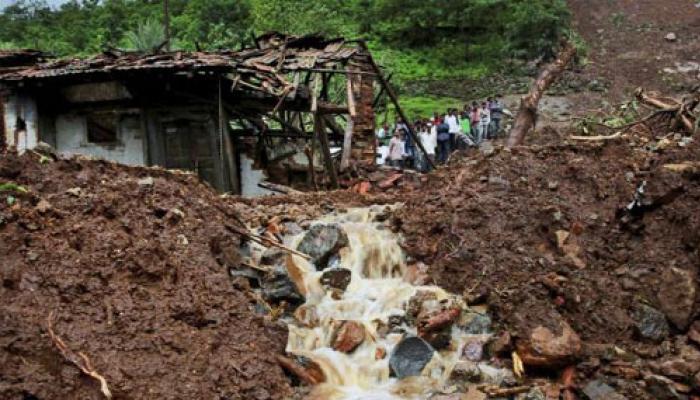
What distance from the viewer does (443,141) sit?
16.9 metres

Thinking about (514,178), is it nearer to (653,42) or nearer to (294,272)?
(294,272)

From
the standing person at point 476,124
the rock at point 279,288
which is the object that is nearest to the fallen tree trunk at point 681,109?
the rock at point 279,288

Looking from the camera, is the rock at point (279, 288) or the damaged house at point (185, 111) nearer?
the rock at point (279, 288)

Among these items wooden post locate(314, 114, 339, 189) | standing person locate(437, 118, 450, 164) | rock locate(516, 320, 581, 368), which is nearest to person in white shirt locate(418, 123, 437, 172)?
standing person locate(437, 118, 450, 164)

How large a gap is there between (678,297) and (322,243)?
4179mm

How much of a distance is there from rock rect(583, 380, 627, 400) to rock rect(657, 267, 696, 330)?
1.18 meters

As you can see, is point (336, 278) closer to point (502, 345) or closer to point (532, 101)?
point (502, 345)

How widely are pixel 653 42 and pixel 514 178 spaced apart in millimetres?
24075

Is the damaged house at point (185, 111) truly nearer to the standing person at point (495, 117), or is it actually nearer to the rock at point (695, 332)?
the standing person at point (495, 117)

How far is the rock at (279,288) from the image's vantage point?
796 centimetres

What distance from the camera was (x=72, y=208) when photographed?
727 centimetres

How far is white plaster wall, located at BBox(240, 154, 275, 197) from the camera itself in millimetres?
14492

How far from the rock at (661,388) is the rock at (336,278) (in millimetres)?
3608

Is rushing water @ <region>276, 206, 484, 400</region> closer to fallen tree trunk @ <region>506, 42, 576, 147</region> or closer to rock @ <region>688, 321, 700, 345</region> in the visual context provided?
rock @ <region>688, 321, 700, 345</region>
